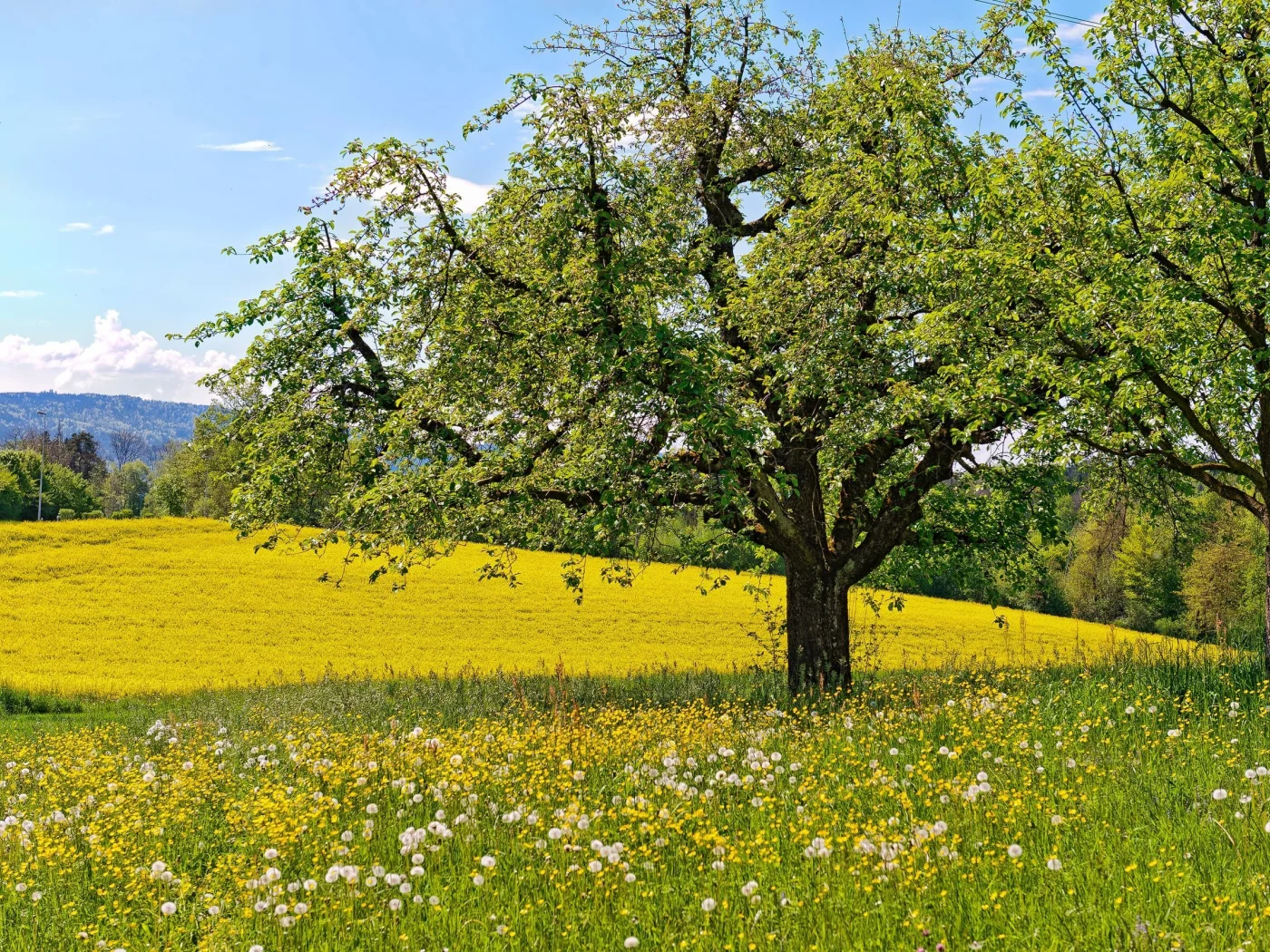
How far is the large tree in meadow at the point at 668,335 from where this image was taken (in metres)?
10.8

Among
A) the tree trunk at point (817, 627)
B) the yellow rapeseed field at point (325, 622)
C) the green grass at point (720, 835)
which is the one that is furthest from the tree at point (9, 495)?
the tree trunk at point (817, 627)

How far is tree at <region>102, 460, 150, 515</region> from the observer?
12462 centimetres

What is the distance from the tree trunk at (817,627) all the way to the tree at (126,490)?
395 feet

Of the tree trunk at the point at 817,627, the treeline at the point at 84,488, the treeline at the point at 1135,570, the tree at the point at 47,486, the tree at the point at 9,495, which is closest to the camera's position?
the tree trunk at the point at 817,627

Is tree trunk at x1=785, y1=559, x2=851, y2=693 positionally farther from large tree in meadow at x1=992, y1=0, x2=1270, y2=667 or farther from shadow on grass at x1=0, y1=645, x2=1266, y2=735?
large tree in meadow at x1=992, y1=0, x2=1270, y2=667

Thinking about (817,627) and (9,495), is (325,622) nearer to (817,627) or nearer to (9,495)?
(817,627)

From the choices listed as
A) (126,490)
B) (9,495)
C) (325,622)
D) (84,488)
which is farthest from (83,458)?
(325,622)

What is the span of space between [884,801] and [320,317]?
34.4ft

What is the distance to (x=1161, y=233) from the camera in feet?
34.2

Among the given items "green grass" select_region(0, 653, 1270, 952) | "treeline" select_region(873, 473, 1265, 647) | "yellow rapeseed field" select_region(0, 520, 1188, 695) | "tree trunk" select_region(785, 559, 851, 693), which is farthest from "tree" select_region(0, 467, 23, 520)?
"tree trunk" select_region(785, 559, 851, 693)

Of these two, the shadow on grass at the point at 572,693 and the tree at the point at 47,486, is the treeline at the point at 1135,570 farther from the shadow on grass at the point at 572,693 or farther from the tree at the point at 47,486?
the tree at the point at 47,486

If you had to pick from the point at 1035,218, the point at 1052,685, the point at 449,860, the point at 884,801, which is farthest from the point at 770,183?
the point at 449,860

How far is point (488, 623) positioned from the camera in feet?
110

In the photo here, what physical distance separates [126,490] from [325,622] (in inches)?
5163
